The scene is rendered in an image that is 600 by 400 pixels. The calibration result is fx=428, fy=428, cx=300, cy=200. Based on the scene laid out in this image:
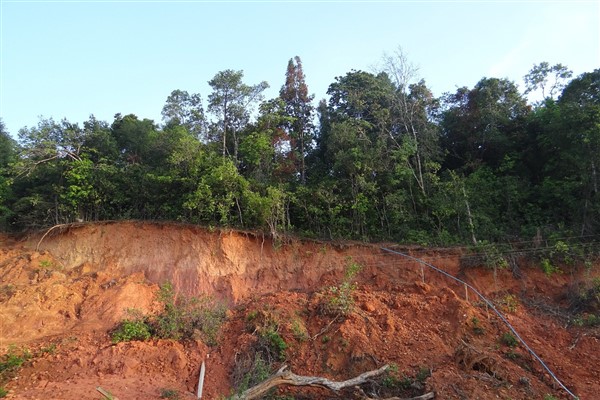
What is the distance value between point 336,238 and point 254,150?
502 centimetres

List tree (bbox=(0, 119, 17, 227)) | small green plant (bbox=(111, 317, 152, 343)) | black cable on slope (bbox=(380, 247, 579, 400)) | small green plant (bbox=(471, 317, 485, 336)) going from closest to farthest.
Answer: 1. black cable on slope (bbox=(380, 247, 579, 400))
2. small green plant (bbox=(111, 317, 152, 343))
3. small green plant (bbox=(471, 317, 485, 336))
4. tree (bbox=(0, 119, 17, 227))

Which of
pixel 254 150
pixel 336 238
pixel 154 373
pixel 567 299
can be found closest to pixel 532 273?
pixel 567 299

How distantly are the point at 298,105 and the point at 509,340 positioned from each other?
14668 millimetres

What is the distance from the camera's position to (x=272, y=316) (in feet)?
41.4

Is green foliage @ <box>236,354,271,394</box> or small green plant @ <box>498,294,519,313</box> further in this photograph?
small green plant @ <box>498,294,519,313</box>

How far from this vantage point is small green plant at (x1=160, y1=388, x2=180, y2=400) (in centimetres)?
1007

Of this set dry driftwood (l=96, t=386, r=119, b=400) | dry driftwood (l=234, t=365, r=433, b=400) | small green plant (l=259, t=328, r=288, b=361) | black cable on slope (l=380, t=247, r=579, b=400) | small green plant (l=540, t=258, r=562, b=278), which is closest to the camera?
dry driftwood (l=96, t=386, r=119, b=400)

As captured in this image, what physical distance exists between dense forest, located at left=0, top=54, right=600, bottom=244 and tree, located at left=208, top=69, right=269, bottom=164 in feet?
0.15

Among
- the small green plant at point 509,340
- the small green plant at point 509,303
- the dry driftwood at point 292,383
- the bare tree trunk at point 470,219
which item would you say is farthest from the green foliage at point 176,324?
the bare tree trunk at point 470,219

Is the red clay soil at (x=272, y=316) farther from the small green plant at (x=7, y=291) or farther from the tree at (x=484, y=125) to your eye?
the tree at (x=484, y=125)

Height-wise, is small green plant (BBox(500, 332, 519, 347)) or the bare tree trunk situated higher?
the bare tree trunk

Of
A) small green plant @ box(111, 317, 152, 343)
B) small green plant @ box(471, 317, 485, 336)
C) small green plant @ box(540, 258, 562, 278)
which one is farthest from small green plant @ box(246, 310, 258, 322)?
small green plant @ box(540, 258, 562, 278)

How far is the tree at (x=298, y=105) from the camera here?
2160 cm

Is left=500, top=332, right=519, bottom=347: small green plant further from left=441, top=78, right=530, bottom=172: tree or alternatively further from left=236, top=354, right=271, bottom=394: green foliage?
left=441, top=78, right=530, bottom=172: tree
